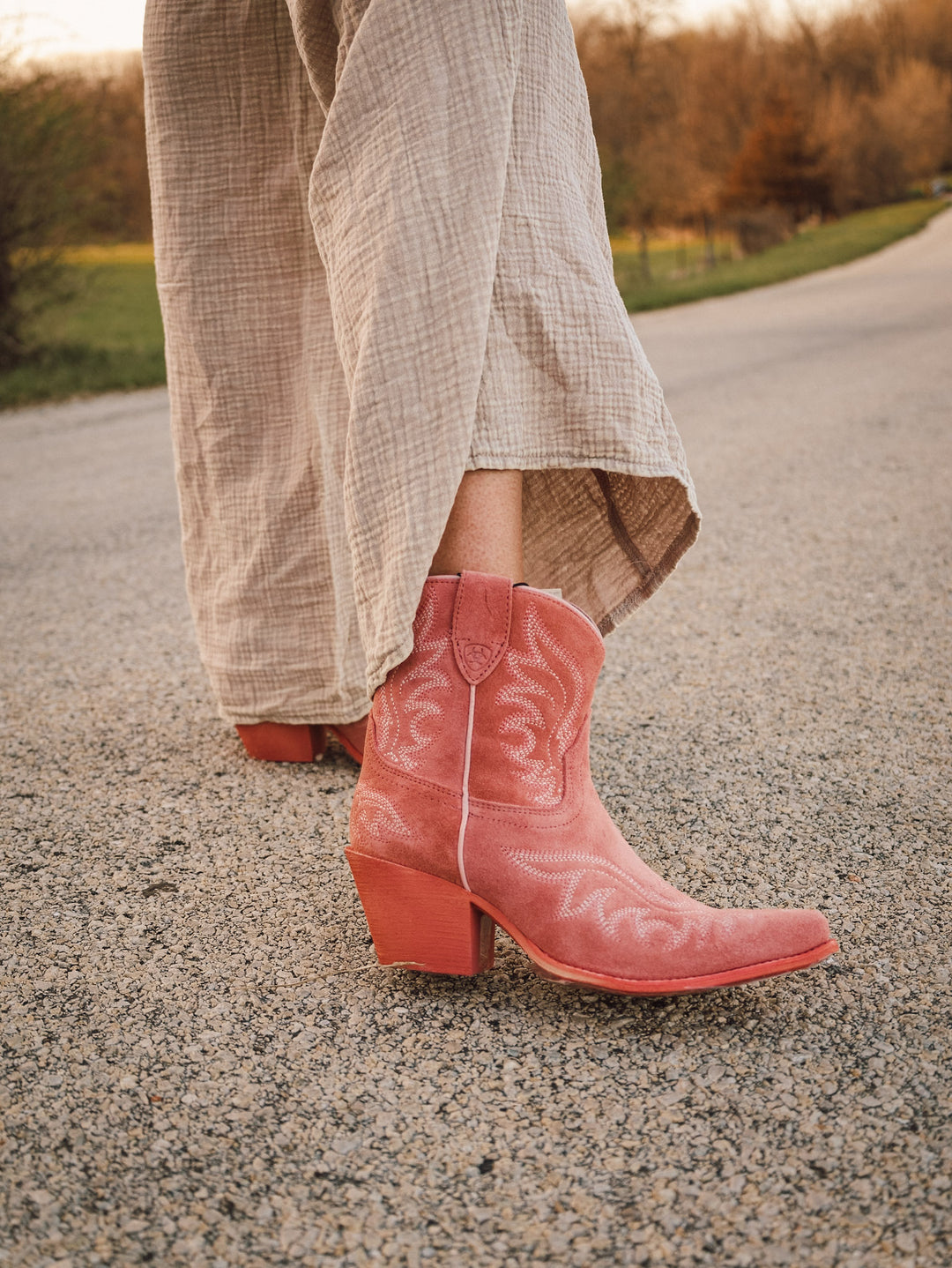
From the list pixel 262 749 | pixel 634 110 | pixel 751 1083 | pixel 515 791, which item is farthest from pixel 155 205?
pixel 634 110

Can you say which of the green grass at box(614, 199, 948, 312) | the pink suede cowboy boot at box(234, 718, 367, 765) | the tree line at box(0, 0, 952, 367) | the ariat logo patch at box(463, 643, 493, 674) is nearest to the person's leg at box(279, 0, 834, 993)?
the ariat logo patch at box(463, 643, 493, 674)

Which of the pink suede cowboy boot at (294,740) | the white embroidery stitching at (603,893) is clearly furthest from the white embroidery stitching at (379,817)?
the pink suede cowboy boot at (294,740)

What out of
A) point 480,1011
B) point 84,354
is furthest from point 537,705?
point 84,354

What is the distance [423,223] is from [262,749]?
0.89 meters

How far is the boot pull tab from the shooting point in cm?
101

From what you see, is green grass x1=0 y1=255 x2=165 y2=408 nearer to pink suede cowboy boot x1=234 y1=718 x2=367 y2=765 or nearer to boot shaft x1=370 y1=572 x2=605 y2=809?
pink suede cowboy boot x1=234 y1=718 x2=367 y2=765

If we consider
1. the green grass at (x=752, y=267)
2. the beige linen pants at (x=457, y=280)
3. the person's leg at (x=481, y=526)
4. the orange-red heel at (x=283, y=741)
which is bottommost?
the green grass at (x=752, y=267)

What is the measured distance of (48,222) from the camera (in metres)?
8.98

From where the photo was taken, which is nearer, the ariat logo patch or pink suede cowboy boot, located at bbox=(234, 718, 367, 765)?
the ariat logo patch

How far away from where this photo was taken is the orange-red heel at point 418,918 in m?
1.03

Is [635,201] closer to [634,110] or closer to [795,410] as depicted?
[634,110]

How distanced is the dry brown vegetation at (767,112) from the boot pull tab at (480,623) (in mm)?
19174

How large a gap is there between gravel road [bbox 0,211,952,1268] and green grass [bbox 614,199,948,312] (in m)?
9.14

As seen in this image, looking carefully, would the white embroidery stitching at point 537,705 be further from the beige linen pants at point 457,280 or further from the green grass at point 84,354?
the green grass at point 84,354
